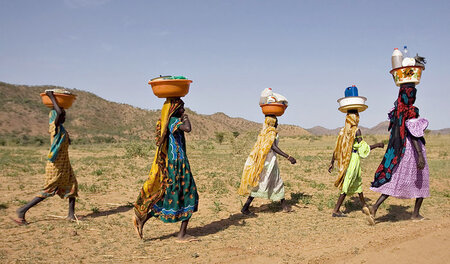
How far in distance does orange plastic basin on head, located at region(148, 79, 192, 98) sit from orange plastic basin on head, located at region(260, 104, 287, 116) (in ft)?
7.37

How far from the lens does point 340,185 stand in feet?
22.1

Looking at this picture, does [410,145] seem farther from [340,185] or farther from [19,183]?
[19,183]

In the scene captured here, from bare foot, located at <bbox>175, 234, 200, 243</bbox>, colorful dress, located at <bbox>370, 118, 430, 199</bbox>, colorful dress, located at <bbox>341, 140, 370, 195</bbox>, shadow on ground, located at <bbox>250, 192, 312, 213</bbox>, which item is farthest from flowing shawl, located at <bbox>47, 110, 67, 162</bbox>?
colorful dress, located at <bbox>370, 118, 430, 199</bbox>

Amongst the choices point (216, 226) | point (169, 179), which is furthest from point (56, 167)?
point (216, 226)

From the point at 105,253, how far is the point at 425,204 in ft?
23.4

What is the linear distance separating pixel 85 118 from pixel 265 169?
5659 cm

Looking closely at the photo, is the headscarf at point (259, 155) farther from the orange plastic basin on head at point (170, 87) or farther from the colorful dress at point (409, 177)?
the orange plastic basin on head at point (170, 87)

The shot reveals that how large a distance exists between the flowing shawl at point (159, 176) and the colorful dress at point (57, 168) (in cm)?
193

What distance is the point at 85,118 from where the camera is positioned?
58.3m

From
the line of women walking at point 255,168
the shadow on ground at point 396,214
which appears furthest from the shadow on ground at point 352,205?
the line of women walking at point 255,168

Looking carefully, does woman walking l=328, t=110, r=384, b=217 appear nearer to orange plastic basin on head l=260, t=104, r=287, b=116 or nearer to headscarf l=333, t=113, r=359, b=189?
headscarf l=333, t=113, r=359, b=189

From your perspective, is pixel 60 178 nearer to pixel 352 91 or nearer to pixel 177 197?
pixel 177 197

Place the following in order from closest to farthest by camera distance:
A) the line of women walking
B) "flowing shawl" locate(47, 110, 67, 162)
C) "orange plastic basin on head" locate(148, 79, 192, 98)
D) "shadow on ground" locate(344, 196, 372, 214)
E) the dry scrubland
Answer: the dry scrubland → "orange plastic basin on head" locate(148, 79, 192, 98) → the line of women walking → "flowing shawl" locate(47, 110, 67, 162) → "shadow on ground" locate(344, 196, 372, 214)

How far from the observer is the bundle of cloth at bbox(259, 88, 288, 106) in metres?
6.93
